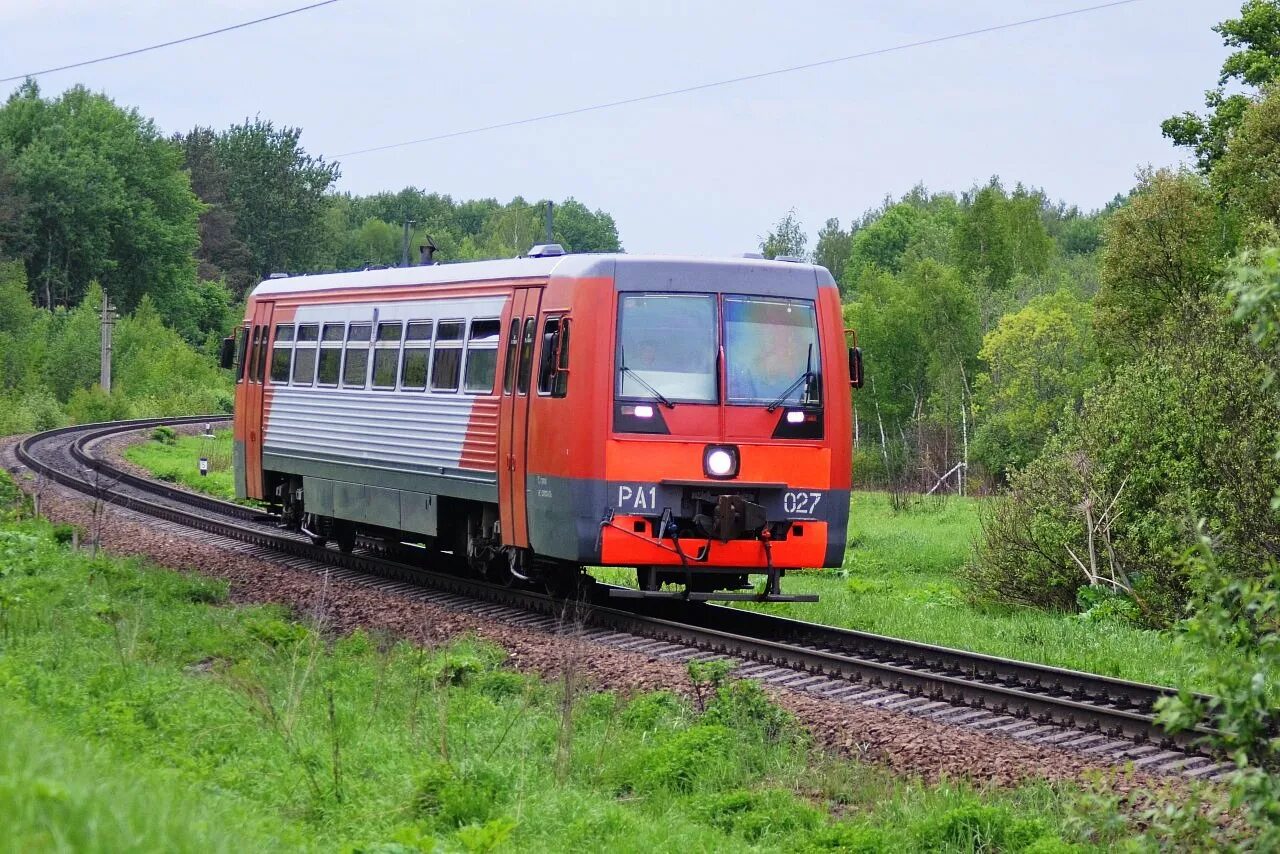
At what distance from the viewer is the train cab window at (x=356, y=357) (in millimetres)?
18703

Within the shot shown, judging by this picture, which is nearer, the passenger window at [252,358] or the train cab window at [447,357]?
the train cab window at [447,357]

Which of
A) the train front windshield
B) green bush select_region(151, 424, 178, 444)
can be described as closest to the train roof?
the train front windshield

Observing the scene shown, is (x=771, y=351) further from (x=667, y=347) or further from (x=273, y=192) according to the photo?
(x=273, y=192)

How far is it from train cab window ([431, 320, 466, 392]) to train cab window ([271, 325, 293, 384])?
4500 millimetres

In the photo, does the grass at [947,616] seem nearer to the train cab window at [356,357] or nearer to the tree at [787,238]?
the train cab window at [356,357]

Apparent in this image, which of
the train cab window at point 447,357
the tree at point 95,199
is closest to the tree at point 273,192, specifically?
the tree at point 95,199

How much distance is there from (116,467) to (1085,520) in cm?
2385

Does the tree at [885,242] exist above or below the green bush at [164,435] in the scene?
above

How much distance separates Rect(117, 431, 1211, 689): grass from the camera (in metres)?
13.5

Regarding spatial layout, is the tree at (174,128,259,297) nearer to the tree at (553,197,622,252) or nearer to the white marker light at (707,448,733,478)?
the tree at (553,197,622,252)

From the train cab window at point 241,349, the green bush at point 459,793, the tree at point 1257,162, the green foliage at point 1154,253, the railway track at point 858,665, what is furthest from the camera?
the green foliage at point 1154,253

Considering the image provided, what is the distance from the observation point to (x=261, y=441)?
21859 mm

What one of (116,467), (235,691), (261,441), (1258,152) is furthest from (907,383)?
(235,691)

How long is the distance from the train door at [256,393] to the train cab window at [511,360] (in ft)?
23.1
